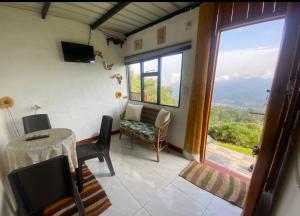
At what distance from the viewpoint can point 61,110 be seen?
287 centimetres

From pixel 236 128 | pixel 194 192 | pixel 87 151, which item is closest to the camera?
pixel 194 192

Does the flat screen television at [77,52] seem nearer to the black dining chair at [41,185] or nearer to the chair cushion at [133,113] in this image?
the chair cushion at [133,113]

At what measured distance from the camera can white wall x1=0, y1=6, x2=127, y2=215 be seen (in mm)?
2273

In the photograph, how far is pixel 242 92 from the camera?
2.54 metres

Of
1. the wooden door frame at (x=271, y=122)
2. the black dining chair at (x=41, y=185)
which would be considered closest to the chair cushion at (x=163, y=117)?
the wooden door frame at (x=271, y=122)

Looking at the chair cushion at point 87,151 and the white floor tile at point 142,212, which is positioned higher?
the chair cushion at point 87,151

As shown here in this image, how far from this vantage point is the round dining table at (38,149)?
142 centimetres

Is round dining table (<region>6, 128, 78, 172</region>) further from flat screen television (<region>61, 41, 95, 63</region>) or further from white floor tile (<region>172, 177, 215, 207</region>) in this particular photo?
flat screen television (<region>61, 41, 95, 63</region>)

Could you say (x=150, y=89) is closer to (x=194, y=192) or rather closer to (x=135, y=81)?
(x=135, y=81)

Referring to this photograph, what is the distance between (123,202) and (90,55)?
9.18 feet

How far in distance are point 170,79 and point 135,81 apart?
1158mm

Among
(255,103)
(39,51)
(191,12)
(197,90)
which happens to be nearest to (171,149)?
(197,90)

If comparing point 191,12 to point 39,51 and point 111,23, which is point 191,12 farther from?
point 39,51

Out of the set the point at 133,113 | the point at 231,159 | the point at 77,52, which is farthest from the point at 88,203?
the point at 77,52
